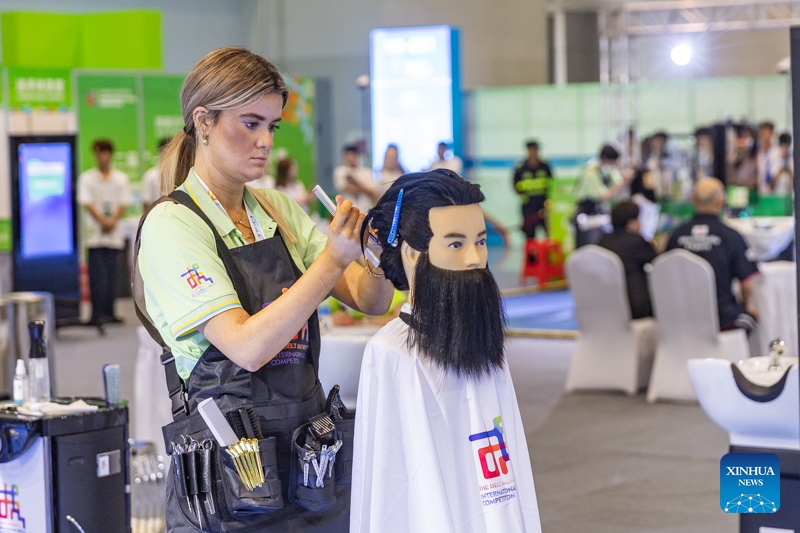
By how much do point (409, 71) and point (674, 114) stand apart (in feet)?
8.01

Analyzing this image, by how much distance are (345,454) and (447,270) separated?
38cm

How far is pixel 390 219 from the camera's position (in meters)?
1.78

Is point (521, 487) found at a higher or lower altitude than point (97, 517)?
higher

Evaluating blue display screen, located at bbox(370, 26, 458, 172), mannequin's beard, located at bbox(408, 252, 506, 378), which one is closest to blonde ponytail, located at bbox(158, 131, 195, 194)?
mannequin's beard, located at bbox(408, 252, 506, 378)

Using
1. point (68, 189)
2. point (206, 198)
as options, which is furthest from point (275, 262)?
point (68, 189)

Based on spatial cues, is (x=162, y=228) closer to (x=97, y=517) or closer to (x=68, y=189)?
(x=97, y=517)

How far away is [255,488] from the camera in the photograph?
1.69 metres

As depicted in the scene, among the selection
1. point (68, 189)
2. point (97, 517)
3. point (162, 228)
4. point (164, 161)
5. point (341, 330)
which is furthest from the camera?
point (68, 189)

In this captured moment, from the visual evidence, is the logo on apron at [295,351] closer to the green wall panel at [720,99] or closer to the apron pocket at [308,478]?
the apron pocket at [308,478]

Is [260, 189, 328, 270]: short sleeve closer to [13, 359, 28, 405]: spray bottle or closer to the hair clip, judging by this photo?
the hair clip

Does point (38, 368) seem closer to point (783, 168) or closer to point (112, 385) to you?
point (112, 385)

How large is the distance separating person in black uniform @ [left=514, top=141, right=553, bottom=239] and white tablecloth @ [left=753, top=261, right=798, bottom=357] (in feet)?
15.9

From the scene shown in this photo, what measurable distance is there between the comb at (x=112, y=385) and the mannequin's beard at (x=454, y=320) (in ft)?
3.66

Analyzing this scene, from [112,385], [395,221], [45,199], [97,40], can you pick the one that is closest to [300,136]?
[97,40]
